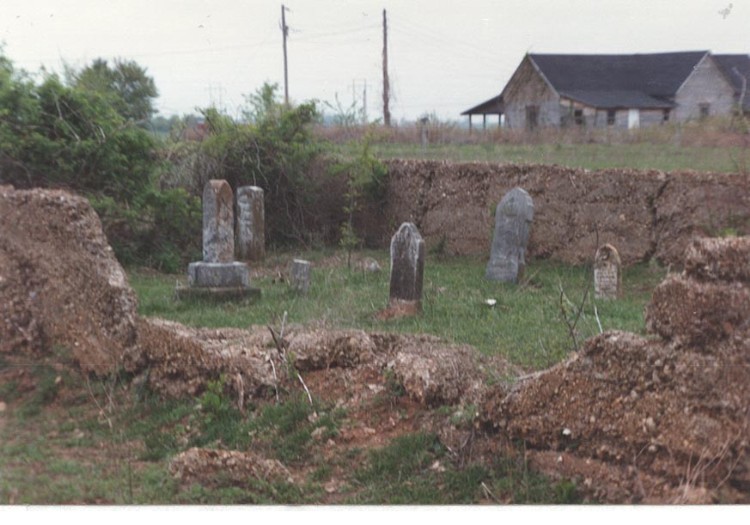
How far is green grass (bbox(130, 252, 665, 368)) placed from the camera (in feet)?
23.9

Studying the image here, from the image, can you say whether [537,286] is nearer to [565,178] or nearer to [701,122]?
[565,178]

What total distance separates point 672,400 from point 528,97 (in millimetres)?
2199

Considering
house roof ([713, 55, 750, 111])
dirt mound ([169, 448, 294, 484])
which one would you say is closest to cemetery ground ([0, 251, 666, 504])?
dirt mound ([169, 448, 294, 484])

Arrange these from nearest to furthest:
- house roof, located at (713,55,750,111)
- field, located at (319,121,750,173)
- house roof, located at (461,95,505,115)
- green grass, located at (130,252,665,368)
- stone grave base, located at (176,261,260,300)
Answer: house roof, located at (713,55,750,111), field, located at (319,121,750,173), house roof, located at (461,95,505,115), green grass, located at (130,252,665,368), stone grave base, located at (176,261,260,300)

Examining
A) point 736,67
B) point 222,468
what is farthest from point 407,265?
point 222,468

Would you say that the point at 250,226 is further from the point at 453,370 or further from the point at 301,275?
the point at 453,370

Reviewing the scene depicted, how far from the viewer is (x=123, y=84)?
27.0 ft

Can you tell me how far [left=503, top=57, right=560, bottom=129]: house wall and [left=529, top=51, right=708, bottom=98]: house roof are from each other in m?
0.06

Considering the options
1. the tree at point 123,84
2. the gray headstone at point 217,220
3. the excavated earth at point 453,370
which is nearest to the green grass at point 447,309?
the excavated earth at point 453,370

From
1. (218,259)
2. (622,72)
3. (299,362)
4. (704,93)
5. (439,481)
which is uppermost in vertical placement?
(622,72)

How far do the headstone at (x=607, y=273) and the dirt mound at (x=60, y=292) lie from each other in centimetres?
481

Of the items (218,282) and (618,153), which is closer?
(618,153)

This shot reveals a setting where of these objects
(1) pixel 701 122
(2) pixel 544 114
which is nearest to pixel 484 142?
(2) pixel 544 114

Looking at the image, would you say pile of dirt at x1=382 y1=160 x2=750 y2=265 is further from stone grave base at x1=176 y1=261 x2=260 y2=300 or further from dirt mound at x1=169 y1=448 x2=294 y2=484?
dirt mound at x1=169 y1=448 x2=294 y2=484
